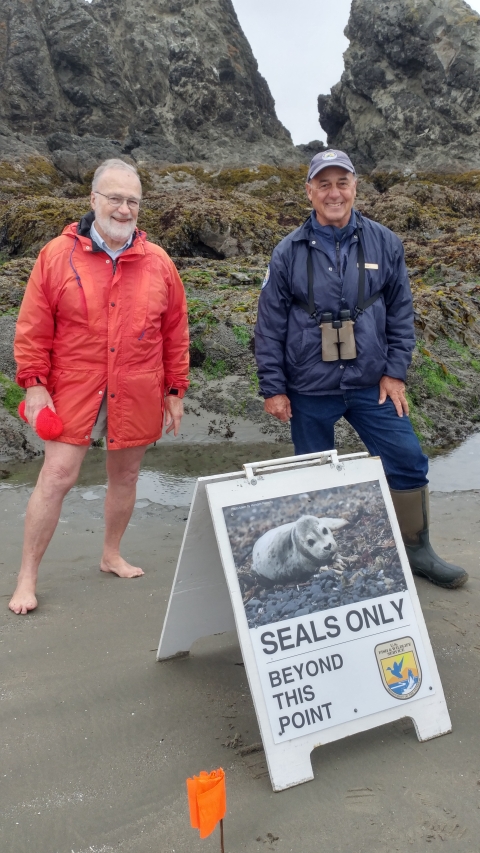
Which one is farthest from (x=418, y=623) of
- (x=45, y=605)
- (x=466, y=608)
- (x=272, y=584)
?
(x=45, y=605)

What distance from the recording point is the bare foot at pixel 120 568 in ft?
12.5

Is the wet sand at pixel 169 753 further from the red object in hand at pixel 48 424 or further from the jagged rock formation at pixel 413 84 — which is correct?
the jagged rock formation at pixel 413 84

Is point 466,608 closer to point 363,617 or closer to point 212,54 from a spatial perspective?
point 363,617

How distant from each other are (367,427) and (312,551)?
124 cm

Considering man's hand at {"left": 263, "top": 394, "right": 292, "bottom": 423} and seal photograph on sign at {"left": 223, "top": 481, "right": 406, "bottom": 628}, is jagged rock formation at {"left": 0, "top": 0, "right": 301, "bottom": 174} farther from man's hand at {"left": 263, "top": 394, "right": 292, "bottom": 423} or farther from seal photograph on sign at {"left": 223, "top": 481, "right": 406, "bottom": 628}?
seal photograph on sign at {"left": 223, "top": 481, "right": 406, "bottom": 628}

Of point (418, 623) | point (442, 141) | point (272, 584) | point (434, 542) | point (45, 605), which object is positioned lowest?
point (434, 542)

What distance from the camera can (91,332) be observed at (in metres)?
3.32

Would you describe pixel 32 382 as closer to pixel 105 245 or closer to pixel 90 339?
pixel 90 339

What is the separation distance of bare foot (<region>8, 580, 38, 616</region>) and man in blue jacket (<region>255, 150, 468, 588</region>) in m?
1.52

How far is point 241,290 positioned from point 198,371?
7.66ft

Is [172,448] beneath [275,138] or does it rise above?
beneath

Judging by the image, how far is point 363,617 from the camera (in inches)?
96.9

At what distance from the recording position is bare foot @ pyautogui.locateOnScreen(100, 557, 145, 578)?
3801mm

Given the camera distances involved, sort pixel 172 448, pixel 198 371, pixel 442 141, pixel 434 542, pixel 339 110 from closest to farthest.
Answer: pixel 434 542 → pixel 172 448 → pixel 198 371 → pixel 442 141 → pixel 339 110
